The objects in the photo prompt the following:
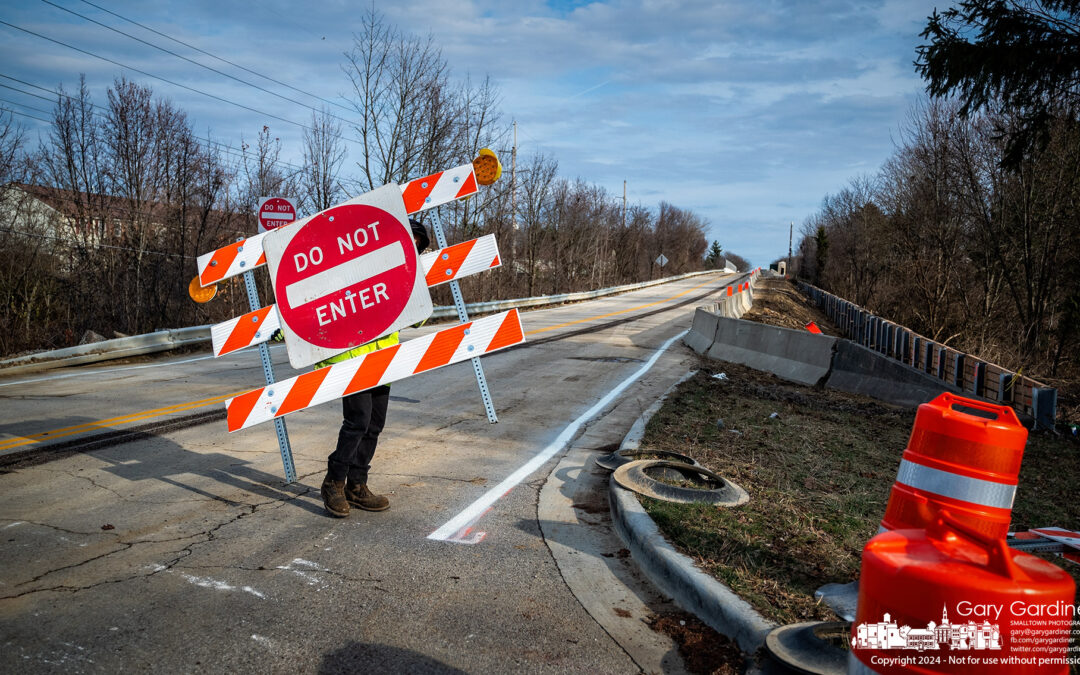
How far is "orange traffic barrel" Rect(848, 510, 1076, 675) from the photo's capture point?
172cm

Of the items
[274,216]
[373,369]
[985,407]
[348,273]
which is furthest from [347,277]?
[274,216]

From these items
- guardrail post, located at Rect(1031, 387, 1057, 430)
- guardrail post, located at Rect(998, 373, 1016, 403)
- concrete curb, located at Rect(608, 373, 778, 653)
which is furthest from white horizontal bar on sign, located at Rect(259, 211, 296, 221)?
guardrail post, located at Rect(1031, 387, 1057, 430)

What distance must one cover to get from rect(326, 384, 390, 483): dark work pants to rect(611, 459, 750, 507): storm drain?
1886mm

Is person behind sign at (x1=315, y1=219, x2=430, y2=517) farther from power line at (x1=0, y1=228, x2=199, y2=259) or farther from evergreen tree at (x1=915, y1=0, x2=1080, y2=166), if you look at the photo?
power line at (x1=0, y1=228, x2=199, y2=259)

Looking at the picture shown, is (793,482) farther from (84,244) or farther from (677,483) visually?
(84,244)

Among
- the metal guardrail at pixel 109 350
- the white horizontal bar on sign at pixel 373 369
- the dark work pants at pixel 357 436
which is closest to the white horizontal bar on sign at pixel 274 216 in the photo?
the metal guardrail at pixel 109 350

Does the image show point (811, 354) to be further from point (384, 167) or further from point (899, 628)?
point (384, 167)

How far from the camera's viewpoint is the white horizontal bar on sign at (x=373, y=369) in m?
4.73

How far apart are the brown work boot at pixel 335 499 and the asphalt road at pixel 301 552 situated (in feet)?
0.30

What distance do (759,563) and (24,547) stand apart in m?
4.25

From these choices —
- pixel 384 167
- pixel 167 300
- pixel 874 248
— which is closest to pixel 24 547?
pixel 167 300

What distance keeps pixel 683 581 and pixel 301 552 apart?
7.32ft

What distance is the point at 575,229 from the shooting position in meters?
50.3
